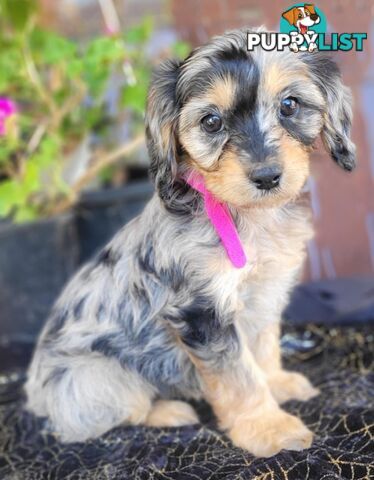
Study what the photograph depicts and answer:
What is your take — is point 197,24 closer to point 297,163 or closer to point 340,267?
point 340,267

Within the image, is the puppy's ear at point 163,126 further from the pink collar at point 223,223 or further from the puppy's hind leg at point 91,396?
the puppy's hind leg at point 91,396

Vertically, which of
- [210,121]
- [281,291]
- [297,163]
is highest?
[210,121]

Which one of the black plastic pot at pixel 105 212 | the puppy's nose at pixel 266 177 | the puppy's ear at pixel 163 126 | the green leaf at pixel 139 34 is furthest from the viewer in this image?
the black plastic pot at pixel 105 212

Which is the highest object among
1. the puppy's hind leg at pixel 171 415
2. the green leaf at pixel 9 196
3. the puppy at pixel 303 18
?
the puppy at pixel 303 18

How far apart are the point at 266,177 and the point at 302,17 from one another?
0.96 m

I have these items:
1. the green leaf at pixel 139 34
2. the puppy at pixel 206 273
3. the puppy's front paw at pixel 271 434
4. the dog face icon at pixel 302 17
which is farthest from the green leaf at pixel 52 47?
the puppy's front paw at pixel 271 434

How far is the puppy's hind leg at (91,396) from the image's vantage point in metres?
3.22

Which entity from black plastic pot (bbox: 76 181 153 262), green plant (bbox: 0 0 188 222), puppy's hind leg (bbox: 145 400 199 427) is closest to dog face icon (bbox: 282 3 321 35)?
green plant (bbox: 0 0 188 222)

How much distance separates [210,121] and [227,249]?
1.88 feet

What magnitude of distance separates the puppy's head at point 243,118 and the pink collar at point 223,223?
83 mm

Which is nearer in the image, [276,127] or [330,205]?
[276,127]

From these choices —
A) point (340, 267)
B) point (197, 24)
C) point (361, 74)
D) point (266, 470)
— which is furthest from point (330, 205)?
point (266, 470)

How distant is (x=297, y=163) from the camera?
2.62m

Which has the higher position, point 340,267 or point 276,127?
point 276,127
